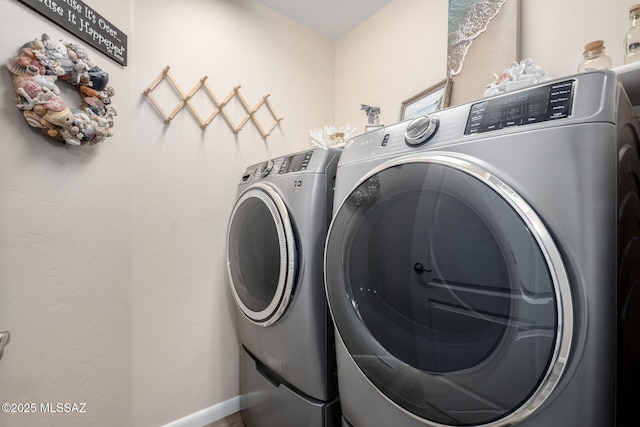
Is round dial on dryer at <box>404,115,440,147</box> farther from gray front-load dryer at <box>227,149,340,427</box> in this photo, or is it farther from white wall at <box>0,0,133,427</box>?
white wall at <box>0,0,133,427</box>

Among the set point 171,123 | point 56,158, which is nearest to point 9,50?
point 56,158

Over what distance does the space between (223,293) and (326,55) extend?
5.92 ft

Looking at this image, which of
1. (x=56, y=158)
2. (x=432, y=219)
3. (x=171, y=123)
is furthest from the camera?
(x=171, y=123)

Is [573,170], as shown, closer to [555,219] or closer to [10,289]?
[555,219]

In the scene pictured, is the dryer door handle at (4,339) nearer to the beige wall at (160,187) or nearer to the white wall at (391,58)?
the beige wall at (160,187)

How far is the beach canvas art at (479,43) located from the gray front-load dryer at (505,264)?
791mm

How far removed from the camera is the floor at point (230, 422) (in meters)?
1.50

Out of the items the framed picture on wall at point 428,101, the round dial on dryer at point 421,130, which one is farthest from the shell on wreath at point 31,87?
the framed picture on wall at point 428,101

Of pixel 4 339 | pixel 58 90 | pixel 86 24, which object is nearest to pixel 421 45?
pixel 86 24

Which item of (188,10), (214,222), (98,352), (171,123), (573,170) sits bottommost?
(98,352)

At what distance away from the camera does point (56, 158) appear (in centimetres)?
98

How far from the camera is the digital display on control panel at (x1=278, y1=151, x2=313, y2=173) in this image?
110 cm

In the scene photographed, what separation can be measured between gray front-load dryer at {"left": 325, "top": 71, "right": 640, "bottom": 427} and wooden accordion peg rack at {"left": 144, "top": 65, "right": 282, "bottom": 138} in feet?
3.63

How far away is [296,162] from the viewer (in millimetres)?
1147
